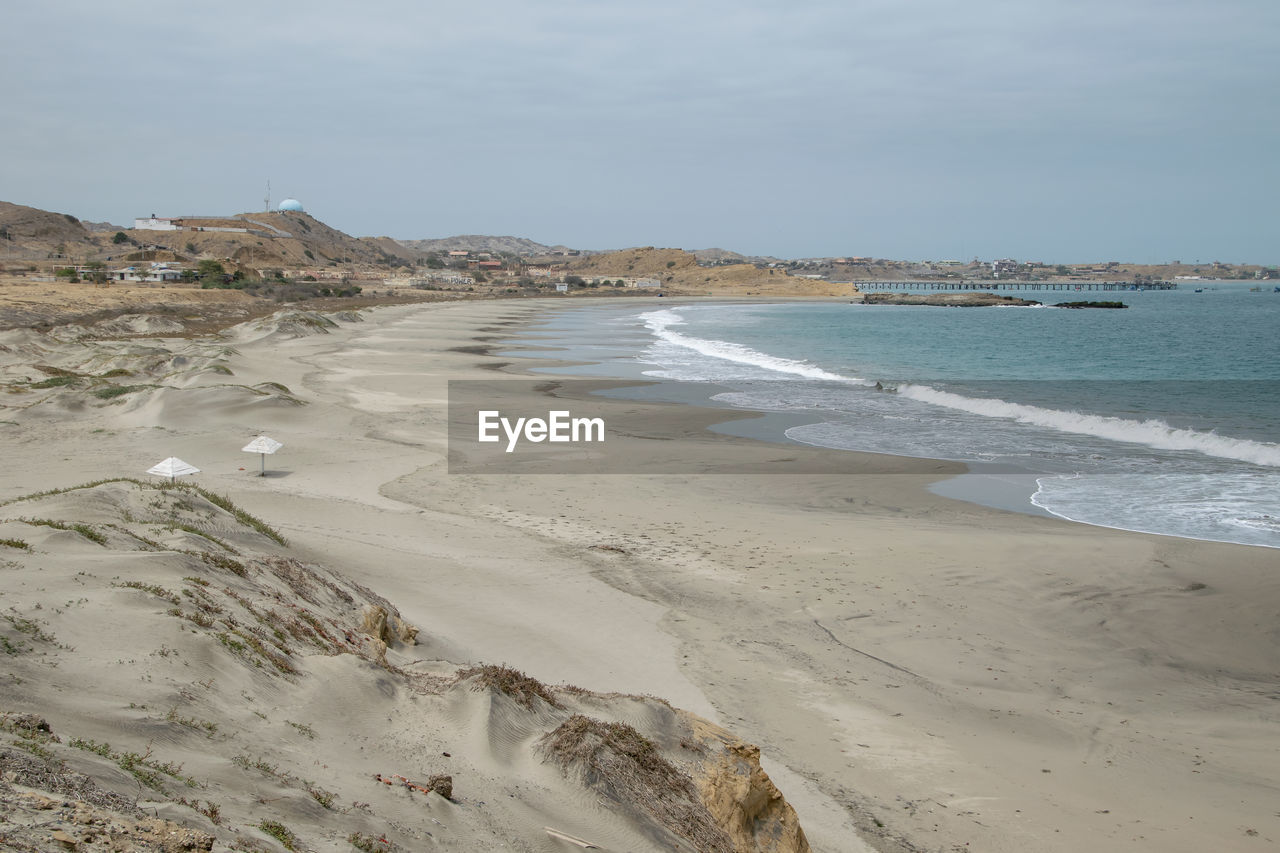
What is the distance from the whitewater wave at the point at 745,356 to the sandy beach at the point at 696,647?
1770 cm

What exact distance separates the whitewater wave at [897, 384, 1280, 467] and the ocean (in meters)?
0.07

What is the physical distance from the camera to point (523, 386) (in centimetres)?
2981

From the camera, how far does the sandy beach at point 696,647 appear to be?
205 inches

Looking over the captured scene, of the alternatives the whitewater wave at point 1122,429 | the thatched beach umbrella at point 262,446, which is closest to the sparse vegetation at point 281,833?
the thatched beach umbrella at point 262,446

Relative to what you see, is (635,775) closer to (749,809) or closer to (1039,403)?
(749,809)

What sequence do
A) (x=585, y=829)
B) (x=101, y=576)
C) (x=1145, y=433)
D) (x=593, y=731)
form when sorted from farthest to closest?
(x=1145, y=433) < (x=101, y=576) < (x=593, y=731) < (x=585, y=829)

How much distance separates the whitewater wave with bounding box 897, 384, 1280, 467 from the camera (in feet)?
66.1

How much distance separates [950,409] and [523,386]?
13.4 metres

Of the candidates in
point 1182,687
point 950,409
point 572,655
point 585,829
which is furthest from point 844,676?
point 950,409

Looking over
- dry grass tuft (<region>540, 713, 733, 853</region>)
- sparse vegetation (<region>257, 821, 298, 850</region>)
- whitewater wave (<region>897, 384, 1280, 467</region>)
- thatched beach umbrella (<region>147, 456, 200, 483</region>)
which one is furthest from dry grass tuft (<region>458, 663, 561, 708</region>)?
whitewater wave (<region>897, 384, 1280, 467</region>)

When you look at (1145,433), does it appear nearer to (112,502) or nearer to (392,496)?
(392,496)

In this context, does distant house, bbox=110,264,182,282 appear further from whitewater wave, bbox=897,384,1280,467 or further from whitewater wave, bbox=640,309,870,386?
whitewater wave, bbox=897,384,1280,467

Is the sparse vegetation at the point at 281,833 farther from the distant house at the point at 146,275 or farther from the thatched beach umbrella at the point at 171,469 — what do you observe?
the distant house at the point at 146,275

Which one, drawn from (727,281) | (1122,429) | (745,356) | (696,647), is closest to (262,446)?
(696,647)
